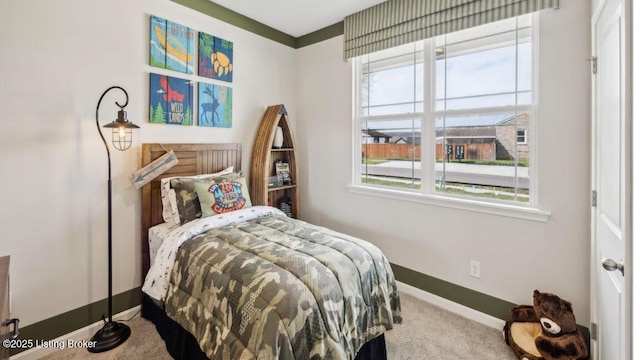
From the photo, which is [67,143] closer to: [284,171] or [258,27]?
[284,171]

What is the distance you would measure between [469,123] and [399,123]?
25.1 inches

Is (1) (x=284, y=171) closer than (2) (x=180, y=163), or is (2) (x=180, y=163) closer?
(2) (x=180, y=163)

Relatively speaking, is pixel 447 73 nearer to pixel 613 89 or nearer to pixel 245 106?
pixel 613 89

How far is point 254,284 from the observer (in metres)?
1.49

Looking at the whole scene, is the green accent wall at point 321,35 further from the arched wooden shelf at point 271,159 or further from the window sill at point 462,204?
the window sill at point 462,204

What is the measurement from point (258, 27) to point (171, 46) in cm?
105

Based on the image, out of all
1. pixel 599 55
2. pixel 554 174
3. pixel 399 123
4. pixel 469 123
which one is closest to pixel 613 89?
pixel 599 55

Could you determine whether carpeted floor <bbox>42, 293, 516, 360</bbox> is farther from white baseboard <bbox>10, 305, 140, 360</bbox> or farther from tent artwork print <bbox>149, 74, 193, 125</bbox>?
tent artwork print <bbox>149, 74, 193, 125</bbox>

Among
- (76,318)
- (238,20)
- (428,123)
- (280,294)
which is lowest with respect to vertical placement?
(76,318)

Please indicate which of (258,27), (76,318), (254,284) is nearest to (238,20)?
(258,27)

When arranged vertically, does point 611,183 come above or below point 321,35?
below

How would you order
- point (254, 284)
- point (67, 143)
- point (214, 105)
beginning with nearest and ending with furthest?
1. point (254, 284)
2. point (67, 143)
3. point (214, 105)

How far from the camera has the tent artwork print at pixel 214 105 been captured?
2.77m

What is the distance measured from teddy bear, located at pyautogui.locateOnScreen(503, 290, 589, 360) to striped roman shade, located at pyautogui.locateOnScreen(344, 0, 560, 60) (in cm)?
194
